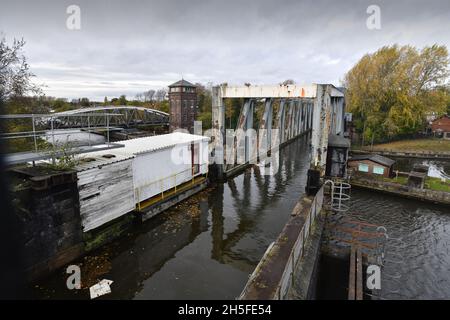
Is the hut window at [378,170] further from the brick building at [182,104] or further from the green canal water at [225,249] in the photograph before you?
the brick building at [182,104]

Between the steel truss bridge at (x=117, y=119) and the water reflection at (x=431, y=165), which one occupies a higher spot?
the steel truss bridge at (x=117, y=119)

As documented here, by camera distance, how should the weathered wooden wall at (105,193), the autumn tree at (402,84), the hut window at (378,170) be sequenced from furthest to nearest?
the autumn tree at (402,84) < the hut window at (378,170) < the weathered wooden wall at (105,193)

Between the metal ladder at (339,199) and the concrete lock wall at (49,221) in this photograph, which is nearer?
the concrete lock wall at (49,221)

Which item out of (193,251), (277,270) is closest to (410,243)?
(277,270)

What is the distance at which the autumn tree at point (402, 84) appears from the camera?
24.1m

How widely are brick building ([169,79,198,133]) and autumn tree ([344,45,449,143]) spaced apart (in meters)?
18.8

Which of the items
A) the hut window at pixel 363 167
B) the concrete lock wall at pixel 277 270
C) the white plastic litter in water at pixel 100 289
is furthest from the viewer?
the hut window at pixel 363 167

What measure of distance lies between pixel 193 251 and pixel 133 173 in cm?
355

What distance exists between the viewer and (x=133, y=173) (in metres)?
9.34

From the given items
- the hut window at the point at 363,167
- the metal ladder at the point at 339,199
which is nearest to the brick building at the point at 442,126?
the hut window at the point at 363,167

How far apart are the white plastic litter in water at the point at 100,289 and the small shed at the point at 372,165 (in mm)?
14570

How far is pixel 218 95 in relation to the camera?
14.1 m

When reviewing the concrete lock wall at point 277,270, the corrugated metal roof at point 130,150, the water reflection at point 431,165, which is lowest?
the water reflection at point 431,165

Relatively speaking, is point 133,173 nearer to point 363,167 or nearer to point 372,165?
point 363,167
